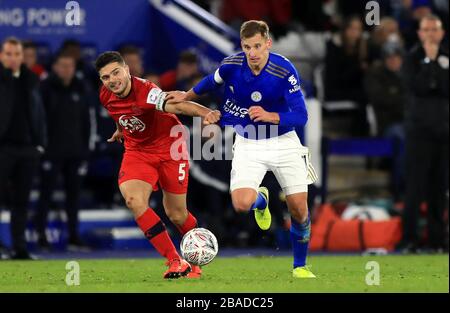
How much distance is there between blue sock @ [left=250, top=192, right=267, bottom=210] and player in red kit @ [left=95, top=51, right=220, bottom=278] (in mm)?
621

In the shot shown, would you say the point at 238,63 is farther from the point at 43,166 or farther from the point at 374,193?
the point at 374,193

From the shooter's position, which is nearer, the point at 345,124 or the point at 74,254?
the point at 74,254

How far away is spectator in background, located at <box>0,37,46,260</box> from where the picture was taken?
14.3 metres

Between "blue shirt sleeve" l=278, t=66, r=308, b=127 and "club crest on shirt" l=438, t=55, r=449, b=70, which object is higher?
"club crest on shirt" l=438, t=55, r=449, b=70

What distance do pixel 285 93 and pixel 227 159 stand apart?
6116 mm

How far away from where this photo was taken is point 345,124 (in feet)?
63.1

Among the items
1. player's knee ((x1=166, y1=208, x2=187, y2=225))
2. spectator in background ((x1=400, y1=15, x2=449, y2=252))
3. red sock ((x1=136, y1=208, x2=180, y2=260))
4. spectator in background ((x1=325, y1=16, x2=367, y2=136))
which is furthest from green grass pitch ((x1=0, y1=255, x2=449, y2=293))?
spectator in background ((x1=325, y1=16, x2=367, y2=136))

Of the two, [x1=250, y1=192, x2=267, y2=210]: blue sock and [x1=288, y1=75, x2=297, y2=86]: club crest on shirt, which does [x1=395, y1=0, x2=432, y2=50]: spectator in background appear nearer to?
[x1=250, y1=192, x2=267, y2=210]: blue sock

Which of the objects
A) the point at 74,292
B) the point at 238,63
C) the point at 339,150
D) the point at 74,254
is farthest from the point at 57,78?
the point at 74,292

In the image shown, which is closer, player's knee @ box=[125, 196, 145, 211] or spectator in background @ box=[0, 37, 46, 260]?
player's knee @ box=[125, 196, 145, 211]

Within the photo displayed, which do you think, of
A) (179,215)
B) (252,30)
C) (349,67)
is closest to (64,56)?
(349,67)

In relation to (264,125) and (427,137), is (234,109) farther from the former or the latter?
(427,137)

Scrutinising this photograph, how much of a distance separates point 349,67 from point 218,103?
3.04m

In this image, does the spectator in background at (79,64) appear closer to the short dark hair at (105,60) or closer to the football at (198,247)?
the short dark hair at (105,60)
